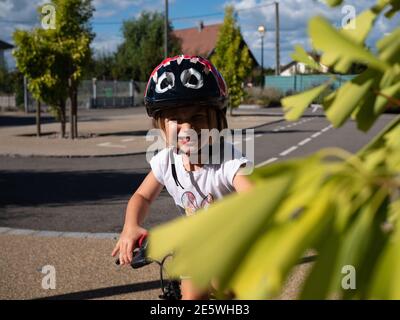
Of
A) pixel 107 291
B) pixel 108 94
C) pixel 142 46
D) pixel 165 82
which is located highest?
pixel 142 46

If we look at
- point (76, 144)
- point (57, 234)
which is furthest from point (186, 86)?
point (76, 144)

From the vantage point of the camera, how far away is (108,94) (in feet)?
157

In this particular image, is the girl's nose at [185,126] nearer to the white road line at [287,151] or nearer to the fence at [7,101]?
the white road line at [287,151]

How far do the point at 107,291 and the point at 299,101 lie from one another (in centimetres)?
384

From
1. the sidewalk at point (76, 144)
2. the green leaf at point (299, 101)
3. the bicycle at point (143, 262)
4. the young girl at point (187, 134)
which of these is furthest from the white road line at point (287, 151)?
the green leaf at point (299, 101)

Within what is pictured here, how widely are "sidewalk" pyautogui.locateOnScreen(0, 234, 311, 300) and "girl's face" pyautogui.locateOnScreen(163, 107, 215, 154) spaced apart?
2043 mm

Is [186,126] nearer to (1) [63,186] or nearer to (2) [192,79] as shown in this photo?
(2) [192,79]

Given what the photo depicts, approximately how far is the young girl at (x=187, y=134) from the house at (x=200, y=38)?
2342 inches

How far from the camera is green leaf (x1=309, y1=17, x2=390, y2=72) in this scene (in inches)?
20.4

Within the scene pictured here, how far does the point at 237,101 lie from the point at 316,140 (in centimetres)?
1355

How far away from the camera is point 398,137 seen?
0.73 metres

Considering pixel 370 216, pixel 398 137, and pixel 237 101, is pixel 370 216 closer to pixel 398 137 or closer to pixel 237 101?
pixel 398 137

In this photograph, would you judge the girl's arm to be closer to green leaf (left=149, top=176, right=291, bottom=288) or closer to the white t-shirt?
the white t-shirt
